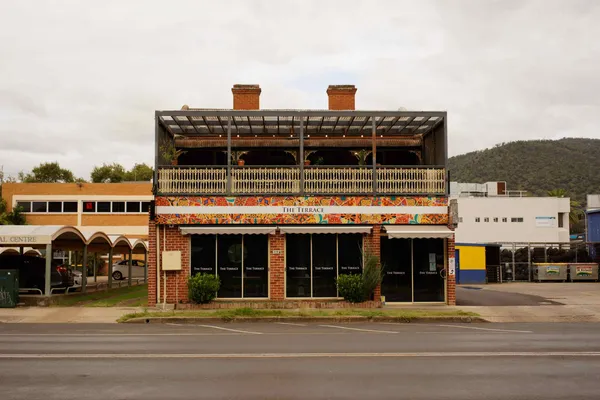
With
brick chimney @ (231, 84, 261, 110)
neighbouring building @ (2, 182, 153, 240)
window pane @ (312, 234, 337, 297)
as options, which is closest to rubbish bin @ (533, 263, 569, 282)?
window pane @ (312, 234, 337, 297)

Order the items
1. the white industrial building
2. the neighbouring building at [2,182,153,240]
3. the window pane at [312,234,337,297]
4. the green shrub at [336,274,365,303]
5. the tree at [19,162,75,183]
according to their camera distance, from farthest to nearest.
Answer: the tree at [19,162,75,183] < the white industrial building < the neighbouring building at [2,182,153,240] < the window pane at [312,234,337,297] < the green shrub at [336,274,365,303]

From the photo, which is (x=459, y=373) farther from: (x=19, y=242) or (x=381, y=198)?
(x=19, y=242)

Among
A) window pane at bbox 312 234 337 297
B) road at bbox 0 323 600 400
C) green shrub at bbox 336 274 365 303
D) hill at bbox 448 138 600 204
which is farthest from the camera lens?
hill at bbox 448 138 600 204

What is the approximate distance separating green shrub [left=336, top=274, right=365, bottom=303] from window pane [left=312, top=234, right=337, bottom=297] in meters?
0.75

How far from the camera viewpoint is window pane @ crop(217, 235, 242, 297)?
22812 mm

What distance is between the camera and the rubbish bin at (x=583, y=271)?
37.7 metres

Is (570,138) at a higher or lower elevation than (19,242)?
higher

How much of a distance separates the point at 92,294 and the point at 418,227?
14.5m

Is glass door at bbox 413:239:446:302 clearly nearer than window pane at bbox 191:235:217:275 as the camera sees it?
No

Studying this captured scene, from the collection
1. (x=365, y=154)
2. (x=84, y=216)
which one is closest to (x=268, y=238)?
(x=365, y=154)

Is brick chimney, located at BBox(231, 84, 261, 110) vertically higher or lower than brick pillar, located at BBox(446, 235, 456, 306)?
higher

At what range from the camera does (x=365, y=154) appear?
25.6 metres

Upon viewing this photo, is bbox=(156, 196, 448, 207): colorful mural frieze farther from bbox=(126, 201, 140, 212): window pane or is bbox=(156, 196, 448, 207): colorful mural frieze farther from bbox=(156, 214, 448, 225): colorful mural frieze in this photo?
bbox=(126, 201, 140, 212): window pane

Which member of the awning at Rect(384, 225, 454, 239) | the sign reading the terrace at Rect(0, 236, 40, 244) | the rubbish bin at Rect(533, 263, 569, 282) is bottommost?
the rubbish bin at Rect(533, 263, 569, 282)
